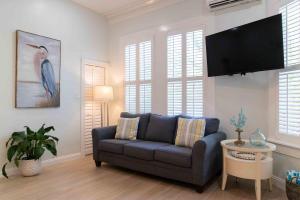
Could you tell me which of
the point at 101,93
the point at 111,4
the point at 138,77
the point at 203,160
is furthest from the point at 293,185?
the point at 111,4

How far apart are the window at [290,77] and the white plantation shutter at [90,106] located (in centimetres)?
347

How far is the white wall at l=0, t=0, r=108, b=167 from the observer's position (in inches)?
125

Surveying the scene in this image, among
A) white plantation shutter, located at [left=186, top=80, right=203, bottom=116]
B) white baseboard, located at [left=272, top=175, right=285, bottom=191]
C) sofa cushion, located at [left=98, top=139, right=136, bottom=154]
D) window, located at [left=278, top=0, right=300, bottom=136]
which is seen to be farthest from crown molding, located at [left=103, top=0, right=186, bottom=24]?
white baseboard, located at [left=272, top=175, right=285, bottom=191]

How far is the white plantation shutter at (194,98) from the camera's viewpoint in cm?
360

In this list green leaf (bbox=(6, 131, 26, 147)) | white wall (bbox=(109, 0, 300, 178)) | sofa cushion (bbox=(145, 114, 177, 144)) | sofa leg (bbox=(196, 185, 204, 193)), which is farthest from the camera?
sofa cushion (bbox=(145, 114, 177, 144))

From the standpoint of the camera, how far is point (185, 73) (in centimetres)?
376

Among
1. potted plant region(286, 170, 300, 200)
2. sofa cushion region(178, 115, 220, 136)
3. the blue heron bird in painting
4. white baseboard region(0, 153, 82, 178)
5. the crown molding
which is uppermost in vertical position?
the crown molding

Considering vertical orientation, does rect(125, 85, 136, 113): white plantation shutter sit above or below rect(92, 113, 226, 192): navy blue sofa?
above

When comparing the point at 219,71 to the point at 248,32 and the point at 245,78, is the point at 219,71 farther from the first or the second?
the point at 248,32

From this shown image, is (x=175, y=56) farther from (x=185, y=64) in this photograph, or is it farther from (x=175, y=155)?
(x=175, y=155)

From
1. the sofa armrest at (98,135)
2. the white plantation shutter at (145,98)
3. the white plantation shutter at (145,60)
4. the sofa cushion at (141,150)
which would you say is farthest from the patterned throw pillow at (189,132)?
the white plantation shutter at (145,60)

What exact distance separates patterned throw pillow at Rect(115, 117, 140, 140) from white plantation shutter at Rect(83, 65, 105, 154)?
0.98m

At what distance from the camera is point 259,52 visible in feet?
8.77

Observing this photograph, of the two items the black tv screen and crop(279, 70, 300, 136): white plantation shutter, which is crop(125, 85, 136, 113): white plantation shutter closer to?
the black tv screen
